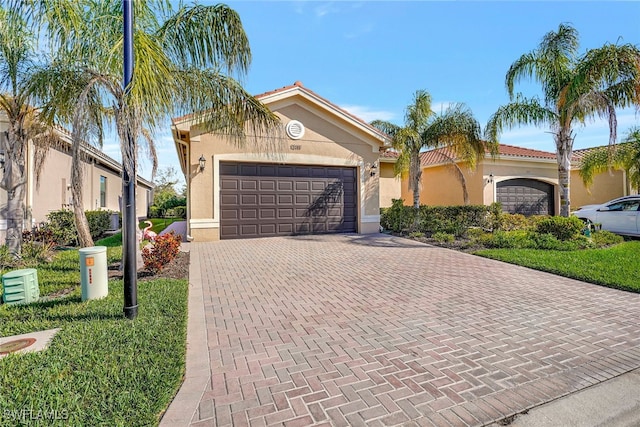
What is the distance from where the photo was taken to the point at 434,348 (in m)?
3.74

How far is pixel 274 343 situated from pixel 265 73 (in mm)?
6629

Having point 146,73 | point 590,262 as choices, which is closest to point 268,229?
point 146,73

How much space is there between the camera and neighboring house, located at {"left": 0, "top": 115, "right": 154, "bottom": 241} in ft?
32.4

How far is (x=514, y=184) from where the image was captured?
18.2m

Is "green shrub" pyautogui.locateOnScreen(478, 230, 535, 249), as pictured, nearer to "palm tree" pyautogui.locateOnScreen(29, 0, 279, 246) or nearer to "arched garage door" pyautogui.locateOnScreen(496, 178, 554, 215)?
"arched garage door" pyautogui.locateOnScreen(496, 178, 554, 215)

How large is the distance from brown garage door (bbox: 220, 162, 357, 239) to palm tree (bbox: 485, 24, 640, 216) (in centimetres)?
684

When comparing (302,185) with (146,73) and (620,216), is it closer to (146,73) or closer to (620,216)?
(146,73)

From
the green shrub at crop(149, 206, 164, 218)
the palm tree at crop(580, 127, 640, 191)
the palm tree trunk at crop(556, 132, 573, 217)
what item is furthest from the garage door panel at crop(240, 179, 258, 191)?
the green shrub at crop(149, 206, 164, 218)

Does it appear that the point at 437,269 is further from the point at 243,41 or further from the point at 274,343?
the point at 243,41

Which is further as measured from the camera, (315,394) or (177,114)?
(177,114)

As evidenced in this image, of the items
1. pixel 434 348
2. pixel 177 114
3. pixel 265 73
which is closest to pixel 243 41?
pixel 265 73

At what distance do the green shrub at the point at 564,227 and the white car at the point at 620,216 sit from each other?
2.05 metres

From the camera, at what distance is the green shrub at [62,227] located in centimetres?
1095

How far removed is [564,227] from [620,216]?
366 centimetres
